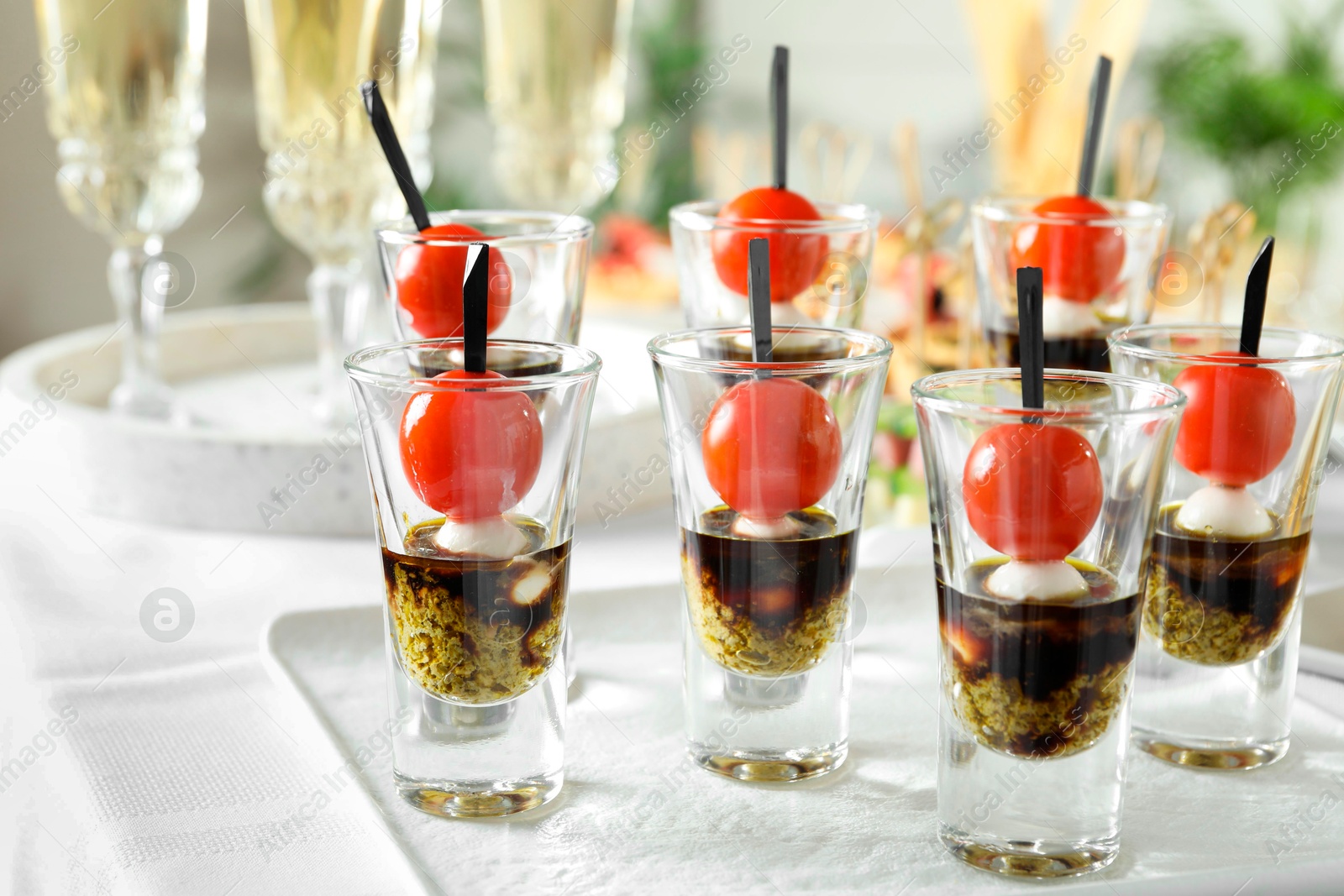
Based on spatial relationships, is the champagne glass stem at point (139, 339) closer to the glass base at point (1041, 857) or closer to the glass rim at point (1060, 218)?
the glass rim at point (1060, 218)

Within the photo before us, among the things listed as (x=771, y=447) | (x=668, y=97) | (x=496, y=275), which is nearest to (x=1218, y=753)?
(x=771, y=447)

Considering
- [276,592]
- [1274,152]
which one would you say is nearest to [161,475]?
[276,592]

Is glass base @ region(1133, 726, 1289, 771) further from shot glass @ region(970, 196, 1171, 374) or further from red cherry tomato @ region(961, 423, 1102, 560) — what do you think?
shot glass @ region(970, 196, 1171, 374)

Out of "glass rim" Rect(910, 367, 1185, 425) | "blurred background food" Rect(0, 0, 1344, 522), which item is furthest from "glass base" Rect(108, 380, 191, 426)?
"glass rim" Rect(910, 367, 1185, 425)

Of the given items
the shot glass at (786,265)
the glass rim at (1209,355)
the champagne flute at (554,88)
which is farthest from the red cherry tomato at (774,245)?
the champagne flute at (554,88)

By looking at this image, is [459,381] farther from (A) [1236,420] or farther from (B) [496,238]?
(A) [1236,420]
